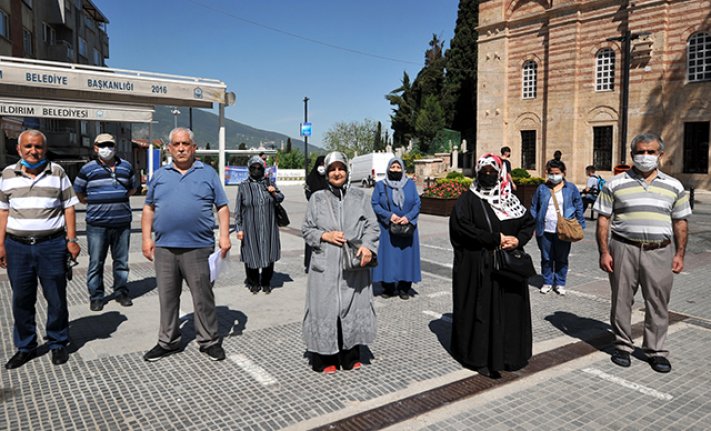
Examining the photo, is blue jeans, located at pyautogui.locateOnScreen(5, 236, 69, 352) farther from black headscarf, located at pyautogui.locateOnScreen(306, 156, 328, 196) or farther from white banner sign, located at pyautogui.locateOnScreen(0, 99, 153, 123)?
white banner sign, located at pyautogui.locateOnScreen(0, 99, 153, 123)

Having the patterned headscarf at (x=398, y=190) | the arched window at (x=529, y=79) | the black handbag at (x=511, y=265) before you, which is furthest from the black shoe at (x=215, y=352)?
the arched window at (x=529, y=79)

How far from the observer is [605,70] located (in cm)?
3064

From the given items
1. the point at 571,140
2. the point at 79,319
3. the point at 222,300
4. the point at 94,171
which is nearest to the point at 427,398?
the point at 222,300

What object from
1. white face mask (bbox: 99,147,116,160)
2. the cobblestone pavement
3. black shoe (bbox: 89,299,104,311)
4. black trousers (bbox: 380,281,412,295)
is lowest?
the cobblestone pavement

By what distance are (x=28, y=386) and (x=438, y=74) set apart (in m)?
48.6

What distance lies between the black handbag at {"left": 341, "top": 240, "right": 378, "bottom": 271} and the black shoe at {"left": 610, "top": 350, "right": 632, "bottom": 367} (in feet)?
8.02

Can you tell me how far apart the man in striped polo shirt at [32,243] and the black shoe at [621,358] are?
4.97 metres

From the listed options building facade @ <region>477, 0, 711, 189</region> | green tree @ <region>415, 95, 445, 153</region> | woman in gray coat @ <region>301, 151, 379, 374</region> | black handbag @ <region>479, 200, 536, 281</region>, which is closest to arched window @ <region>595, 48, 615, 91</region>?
building facade @ <region>477, 0, 711, 189</region>

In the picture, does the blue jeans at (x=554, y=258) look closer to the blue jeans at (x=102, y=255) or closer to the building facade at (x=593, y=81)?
A: the blue jeans at (x=102, y=255)

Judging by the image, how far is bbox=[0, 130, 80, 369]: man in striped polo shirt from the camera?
4.57 metres

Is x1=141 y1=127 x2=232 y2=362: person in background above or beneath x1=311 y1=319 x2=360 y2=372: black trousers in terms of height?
above

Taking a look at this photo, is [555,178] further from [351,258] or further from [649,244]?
[351,258]

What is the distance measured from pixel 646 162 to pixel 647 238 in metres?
0.67

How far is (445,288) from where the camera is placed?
7727 mm
